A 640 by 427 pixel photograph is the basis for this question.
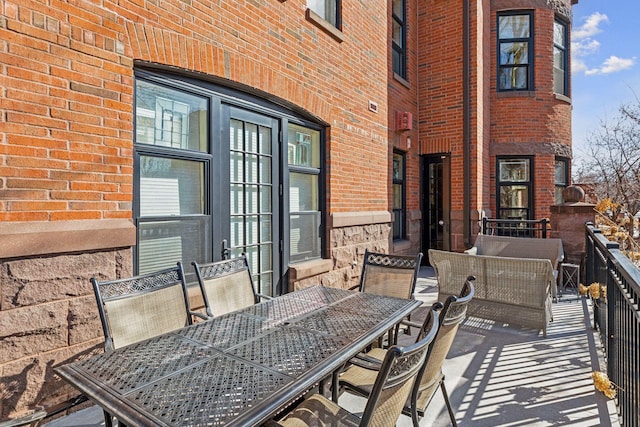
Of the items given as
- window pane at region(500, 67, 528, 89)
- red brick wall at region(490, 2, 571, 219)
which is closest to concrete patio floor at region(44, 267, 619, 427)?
red brick wall at region(490, 2, 571, 219)

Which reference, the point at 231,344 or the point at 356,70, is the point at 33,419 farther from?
the point at 356,70

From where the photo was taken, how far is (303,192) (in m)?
4.97

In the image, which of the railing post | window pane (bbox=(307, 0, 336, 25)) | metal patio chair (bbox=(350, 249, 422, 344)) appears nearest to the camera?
the railing post

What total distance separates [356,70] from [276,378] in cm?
514

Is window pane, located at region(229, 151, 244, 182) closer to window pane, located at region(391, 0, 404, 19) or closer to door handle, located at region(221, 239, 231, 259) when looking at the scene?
door handle, located at region(221, 239, 231, 259)

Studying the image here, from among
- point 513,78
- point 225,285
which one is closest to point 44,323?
point 225,285

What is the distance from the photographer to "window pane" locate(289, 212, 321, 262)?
475cm

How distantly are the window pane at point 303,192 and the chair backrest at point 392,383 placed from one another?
10.9 ft

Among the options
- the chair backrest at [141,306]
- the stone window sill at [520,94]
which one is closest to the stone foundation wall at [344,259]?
the chair backrest at [141,306]

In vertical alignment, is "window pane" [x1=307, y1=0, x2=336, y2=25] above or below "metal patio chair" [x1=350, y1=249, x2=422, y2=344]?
above

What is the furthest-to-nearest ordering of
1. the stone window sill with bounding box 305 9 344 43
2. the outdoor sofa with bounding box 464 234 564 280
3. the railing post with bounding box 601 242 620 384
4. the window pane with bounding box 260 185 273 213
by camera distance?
the outdoor sofa with bounding box 464 234 564 280 < the stone window sill with bounding box 305 9 344 43 < the window pane with bounding box 260 185 273 213 < the railing post with bounding box 601 242 620 384

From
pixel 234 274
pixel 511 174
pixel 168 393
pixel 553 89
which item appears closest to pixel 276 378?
pixel 168 393

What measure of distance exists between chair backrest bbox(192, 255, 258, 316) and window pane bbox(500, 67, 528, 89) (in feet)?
27.0

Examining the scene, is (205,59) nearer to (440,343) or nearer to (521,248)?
(440,343)
